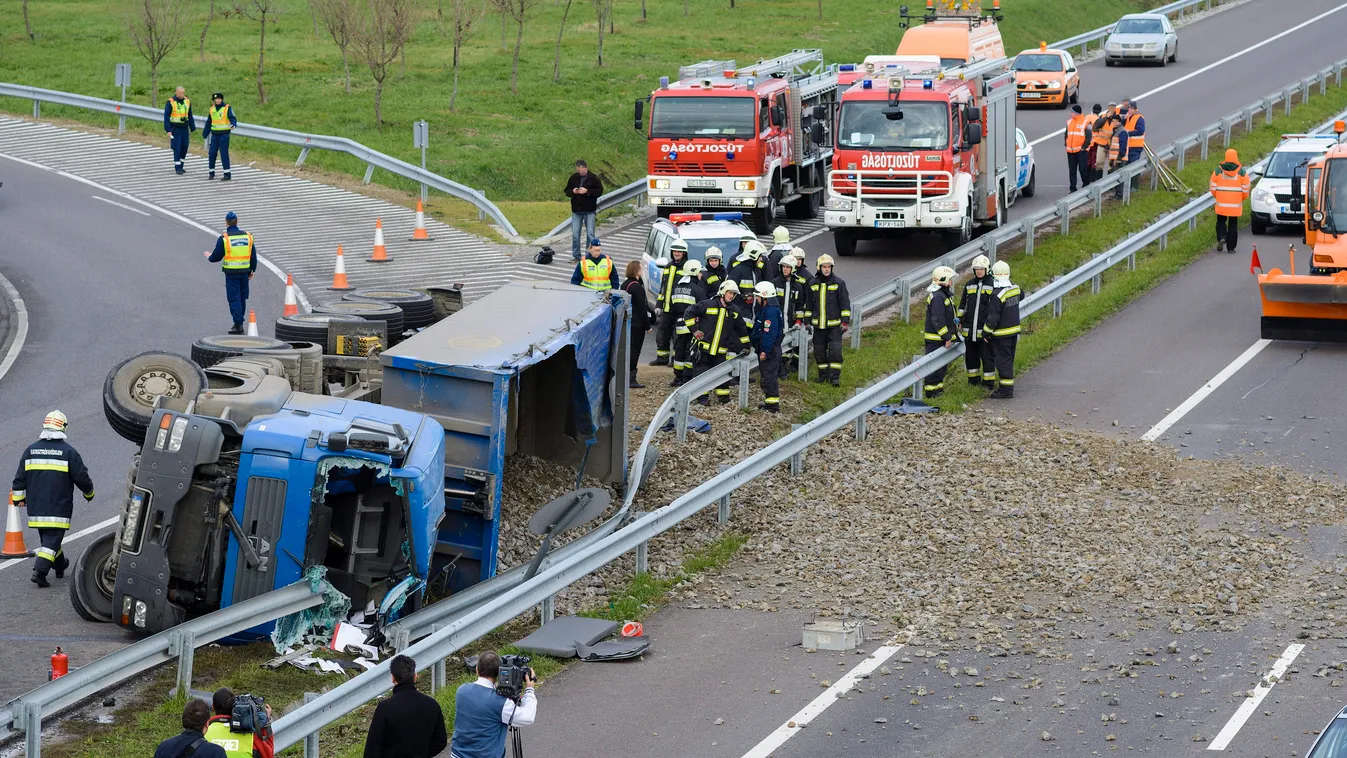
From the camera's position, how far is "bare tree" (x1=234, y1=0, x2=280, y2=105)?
37.5 metres

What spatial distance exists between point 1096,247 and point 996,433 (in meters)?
9.94

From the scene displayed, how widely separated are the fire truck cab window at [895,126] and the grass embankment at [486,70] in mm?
5938

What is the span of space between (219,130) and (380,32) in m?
5.14

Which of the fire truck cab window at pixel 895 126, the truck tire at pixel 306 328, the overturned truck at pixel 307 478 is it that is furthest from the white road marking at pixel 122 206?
the overturned truck at pixel 307 478

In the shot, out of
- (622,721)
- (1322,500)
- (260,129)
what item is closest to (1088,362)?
(1322,500)

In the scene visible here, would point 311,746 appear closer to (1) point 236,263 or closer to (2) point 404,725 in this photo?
(2) point 404,725

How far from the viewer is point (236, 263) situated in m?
21.6

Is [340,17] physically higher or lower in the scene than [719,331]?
higher

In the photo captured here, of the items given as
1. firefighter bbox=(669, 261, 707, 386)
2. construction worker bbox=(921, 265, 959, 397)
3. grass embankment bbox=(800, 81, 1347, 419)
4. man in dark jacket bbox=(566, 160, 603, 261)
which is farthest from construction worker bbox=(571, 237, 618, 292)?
man in dark jacket bbox=(566, 160, 603, 261)

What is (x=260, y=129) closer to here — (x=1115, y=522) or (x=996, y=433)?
(x=996, y=433)

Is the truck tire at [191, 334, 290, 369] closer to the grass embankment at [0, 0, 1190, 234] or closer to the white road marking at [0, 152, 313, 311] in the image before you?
the white road marking at [0, 152, 313, 311]

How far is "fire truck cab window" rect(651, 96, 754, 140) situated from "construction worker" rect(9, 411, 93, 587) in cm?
1546

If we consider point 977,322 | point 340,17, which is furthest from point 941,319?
point 340,17

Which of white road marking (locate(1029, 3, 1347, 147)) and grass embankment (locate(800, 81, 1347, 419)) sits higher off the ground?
white road marking (locate(1029, 3, 1347, 147))
